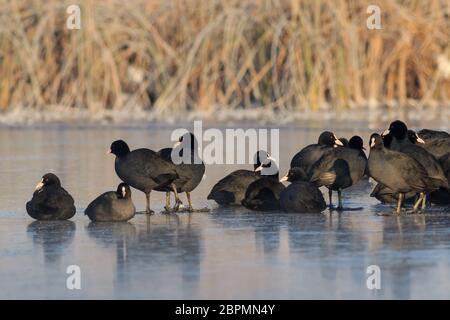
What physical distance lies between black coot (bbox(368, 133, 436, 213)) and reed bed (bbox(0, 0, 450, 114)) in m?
12.6

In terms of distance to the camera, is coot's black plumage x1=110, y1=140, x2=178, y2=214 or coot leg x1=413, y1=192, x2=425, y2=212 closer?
coot leg x1=413, y1=192, x2=425, y2=212

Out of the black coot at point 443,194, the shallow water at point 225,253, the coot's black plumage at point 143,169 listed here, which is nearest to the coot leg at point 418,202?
the shallow water at point 225,253

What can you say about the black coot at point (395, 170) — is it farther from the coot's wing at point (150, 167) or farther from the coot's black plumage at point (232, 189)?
the coot's wing at point (150, 167)

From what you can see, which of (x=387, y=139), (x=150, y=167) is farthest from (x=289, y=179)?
(x=150, y=167)

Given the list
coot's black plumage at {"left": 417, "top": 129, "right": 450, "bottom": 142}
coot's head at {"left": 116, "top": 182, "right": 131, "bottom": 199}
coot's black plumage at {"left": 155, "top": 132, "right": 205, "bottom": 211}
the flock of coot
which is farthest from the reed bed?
coot's head at {"left": 116, "top": 182, "right": 131, "bottom": 199}

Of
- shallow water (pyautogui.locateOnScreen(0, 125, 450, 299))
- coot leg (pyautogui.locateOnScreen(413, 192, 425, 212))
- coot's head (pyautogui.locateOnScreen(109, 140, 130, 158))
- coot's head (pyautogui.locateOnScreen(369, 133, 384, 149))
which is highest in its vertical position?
coot's head (pyautogui.locateOnScreen(369, 133, 384, 149))

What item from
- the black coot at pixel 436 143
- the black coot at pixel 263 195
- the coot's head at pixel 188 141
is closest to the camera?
the black coot at pixel 263 195

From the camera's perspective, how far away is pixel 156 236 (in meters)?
8.42

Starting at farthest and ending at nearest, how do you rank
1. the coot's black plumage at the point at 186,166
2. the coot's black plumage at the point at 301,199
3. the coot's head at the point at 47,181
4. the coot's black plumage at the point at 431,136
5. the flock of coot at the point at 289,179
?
the coot's black plumage at the point at 431,136 < the coot's black plumage at the point at 186,166 < the coot's black plumage at the point at 301,199 < the coot's head at the point at 47,181 < the flock of coot at the point at 289,179

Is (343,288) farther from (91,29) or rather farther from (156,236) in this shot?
(91,29)

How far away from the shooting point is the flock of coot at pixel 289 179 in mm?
9258

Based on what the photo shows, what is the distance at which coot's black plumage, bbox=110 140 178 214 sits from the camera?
32.1ft

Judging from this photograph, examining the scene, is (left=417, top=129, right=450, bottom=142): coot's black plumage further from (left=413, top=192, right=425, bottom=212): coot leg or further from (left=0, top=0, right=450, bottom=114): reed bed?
(left=0, top=0, right=450, bottom=114): reed bed

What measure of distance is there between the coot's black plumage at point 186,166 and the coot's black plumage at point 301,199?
862mm
